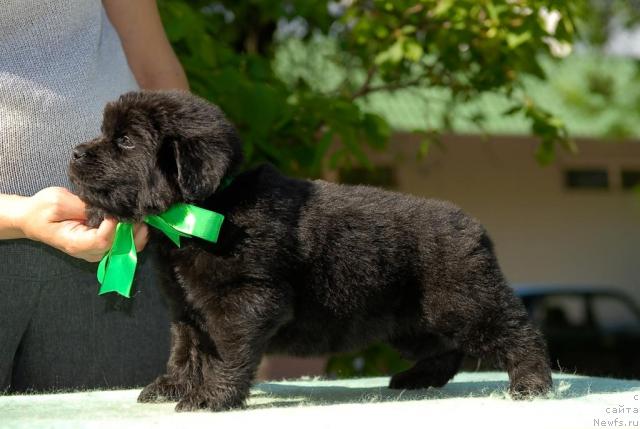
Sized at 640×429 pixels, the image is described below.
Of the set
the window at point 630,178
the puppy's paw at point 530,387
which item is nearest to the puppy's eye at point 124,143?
the puppy's paw at point 530,387

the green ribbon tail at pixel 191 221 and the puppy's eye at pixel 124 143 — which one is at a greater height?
the puppy's eye at pixel 124 143

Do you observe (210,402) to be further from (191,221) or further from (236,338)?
(191,221)

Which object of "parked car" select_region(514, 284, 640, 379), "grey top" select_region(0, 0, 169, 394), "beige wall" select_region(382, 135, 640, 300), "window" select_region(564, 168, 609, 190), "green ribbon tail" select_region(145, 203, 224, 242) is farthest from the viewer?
"window" select_region(564, 168, 609, 190)

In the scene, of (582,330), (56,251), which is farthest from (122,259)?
(582,330)

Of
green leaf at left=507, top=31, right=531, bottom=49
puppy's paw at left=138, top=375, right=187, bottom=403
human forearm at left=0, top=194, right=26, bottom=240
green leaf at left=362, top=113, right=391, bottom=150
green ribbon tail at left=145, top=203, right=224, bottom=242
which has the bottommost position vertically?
puppy's paw at left=138, top=375, right=187, bottom=403

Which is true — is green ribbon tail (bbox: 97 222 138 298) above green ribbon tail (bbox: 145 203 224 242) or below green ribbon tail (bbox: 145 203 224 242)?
below

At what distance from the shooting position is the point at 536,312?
47.7 ft

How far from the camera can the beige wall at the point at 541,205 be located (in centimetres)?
1655

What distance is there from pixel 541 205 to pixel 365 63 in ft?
39.0

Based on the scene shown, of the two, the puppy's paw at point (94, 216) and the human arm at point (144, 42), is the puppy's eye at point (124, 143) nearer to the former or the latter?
the puppy's paw at point (94, 216)

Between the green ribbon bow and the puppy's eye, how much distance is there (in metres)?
0.23

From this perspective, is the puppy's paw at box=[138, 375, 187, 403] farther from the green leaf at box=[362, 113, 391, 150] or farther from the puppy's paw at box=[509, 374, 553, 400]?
the green leaf at box=[362, 113, 391, 150]

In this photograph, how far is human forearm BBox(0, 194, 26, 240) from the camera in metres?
3.01

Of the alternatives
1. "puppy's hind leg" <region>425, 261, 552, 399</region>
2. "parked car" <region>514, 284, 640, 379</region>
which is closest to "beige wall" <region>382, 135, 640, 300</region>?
"parked car" <region>514, 284, 640, 379</region>
